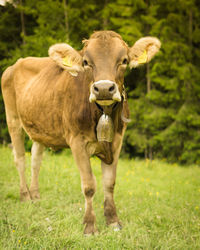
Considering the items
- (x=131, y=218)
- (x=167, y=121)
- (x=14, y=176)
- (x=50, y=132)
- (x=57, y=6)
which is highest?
(x=57, y=6)

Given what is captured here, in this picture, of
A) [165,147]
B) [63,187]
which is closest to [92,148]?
[63,187]

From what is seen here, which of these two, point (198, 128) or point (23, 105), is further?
point (198, 128)

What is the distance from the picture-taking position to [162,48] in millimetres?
12562

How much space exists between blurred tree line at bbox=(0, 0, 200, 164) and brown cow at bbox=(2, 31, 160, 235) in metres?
7.61

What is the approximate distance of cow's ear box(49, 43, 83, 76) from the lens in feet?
10.4

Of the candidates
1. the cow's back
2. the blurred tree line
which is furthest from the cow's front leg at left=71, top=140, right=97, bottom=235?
the blurred tree line

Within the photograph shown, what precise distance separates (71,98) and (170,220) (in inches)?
81.4

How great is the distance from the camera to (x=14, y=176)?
19.3 ft

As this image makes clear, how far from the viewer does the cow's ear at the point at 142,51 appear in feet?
10.6

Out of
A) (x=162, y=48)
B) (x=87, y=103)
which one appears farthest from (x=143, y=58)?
(x=162, y=48)

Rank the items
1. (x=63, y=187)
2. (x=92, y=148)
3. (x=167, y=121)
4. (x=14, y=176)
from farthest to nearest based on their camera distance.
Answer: (x=167, y=121) < (x=14, y=176) < (x=63, y=187) < (x=92, y=148)

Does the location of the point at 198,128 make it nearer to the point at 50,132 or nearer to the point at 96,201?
the point at 96,201

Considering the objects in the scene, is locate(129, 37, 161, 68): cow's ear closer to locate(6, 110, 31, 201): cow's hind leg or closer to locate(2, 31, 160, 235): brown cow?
locate(2, 31, 160, 235): brown cow

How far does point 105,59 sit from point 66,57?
0.56 m
